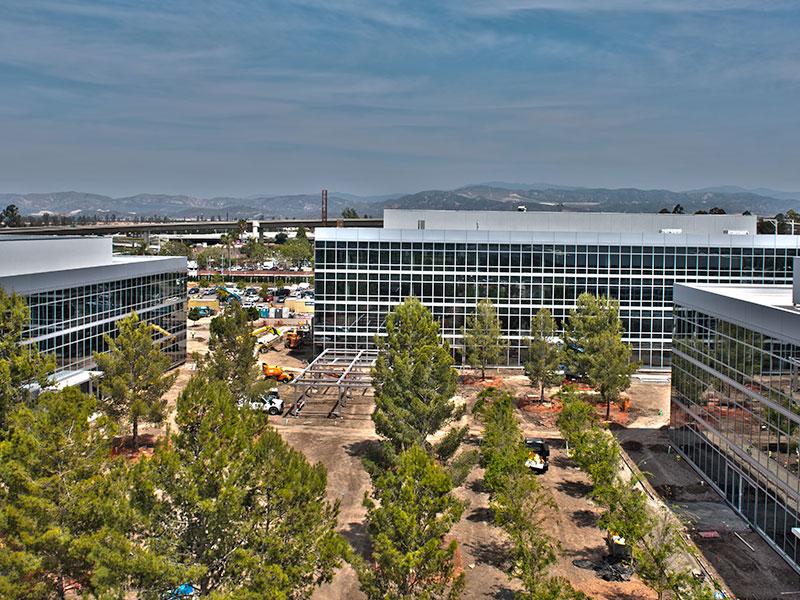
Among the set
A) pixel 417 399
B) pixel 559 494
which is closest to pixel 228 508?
pixel 417 399

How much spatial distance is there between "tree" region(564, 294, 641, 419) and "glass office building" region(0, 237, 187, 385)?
99.6 ft

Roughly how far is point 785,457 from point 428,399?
525 inches

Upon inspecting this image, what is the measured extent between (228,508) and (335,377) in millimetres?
34223

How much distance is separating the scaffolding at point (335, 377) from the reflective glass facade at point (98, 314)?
12.3 m

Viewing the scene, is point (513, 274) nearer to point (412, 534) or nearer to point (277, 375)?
point (277, 375)

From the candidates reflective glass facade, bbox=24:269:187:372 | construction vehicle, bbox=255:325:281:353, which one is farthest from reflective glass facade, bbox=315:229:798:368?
reflective glass facade, bbox=24:269:187:372

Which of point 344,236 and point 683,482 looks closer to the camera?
point 683,482

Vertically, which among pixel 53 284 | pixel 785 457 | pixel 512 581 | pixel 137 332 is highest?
pixel 53 284

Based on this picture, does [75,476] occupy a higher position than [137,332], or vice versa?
[137,332]

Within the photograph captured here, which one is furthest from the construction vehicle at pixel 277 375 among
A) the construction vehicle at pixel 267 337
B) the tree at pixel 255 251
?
the tree at pixel 255 251

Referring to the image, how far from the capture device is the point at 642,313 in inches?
2136

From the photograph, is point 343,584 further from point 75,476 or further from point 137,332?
point 137,332

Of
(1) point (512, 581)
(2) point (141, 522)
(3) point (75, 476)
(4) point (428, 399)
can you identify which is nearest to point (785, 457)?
(1) point (512, 581)

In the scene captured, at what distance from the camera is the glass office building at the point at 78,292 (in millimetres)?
33969
